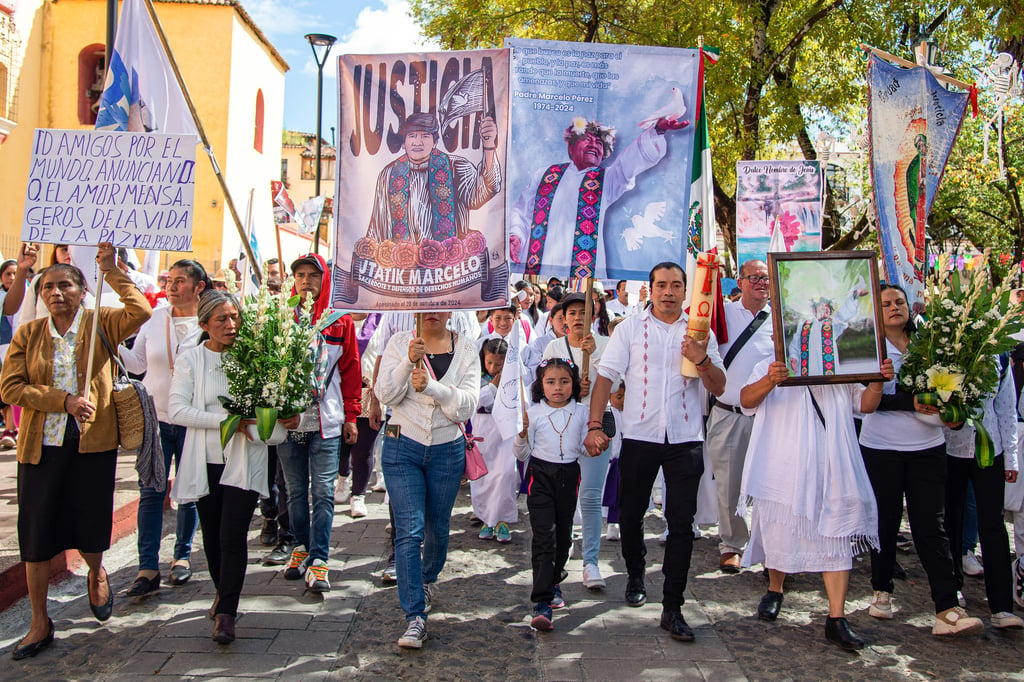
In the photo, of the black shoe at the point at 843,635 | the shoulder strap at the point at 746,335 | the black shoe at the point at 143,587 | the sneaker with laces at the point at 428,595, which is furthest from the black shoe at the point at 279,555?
the black shoe at the point at 843,635

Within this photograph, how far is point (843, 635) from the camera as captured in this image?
501cm

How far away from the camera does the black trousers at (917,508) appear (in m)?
5.27

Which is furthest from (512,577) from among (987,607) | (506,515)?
Answer: (987,607)

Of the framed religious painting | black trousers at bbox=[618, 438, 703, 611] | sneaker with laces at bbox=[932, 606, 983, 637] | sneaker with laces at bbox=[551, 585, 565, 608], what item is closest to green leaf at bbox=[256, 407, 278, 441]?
sneaker with laces at bbox=[551, 585, 565, 608]

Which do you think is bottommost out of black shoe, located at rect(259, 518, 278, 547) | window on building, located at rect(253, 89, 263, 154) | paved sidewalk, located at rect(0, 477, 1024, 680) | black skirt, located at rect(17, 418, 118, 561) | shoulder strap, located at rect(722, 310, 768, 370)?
paved sidewalk, located at rect(0, 477, 1024, 680)

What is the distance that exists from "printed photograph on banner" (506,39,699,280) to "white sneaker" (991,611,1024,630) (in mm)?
2960

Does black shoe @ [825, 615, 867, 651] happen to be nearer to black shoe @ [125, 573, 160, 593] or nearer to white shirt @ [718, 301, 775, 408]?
white shirt @ [718, 301, 775, 408]

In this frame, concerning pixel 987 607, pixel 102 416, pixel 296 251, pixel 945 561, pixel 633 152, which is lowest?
pixel 987 607

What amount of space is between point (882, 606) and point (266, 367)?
4.01 metres

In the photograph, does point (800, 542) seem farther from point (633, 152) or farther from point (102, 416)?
point (102, 416)

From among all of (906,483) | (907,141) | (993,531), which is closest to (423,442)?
(906,483)

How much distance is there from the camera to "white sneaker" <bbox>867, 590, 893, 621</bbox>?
559 cm

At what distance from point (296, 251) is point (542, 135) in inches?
1087

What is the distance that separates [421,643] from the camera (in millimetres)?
4875
